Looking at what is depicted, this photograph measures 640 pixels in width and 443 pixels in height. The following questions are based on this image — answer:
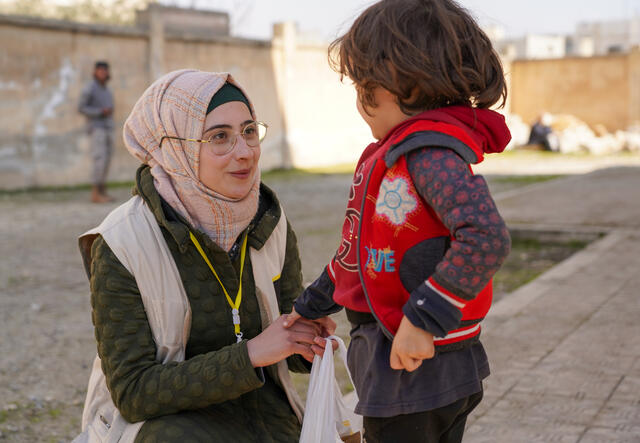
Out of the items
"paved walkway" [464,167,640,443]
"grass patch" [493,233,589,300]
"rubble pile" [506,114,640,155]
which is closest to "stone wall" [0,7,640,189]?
"rubble pile" [506,114,640,155]

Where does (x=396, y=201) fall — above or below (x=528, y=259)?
above

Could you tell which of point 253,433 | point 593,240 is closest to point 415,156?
point 253,433

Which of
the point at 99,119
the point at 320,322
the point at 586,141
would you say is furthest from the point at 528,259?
the point at 586,141

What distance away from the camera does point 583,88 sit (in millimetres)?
27891

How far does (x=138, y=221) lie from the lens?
7.64 ft

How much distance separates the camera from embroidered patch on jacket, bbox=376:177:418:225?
186cm

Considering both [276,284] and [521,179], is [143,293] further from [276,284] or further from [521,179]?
[521,179]

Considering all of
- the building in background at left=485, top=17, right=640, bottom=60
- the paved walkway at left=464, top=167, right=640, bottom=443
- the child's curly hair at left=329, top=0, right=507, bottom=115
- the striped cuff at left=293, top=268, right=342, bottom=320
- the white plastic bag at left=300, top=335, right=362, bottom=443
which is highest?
the building in background at left=485, top=17, right=640, bottom=60

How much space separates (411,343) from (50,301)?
15.9ft

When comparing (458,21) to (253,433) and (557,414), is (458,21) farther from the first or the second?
(557,414)

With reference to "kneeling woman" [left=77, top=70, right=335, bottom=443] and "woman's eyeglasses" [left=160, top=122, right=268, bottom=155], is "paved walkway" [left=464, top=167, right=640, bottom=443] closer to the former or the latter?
"kneeling woman" [left=77, top=70, right=335, bottom=443]

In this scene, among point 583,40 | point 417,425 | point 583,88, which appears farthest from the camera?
point 583,40

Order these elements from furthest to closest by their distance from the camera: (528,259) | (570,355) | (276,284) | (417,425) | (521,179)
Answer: (521,179) < (528,259) < (570,355) < (276,284) < (417,425)

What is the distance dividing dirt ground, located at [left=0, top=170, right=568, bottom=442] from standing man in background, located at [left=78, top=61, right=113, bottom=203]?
0.48 metres
